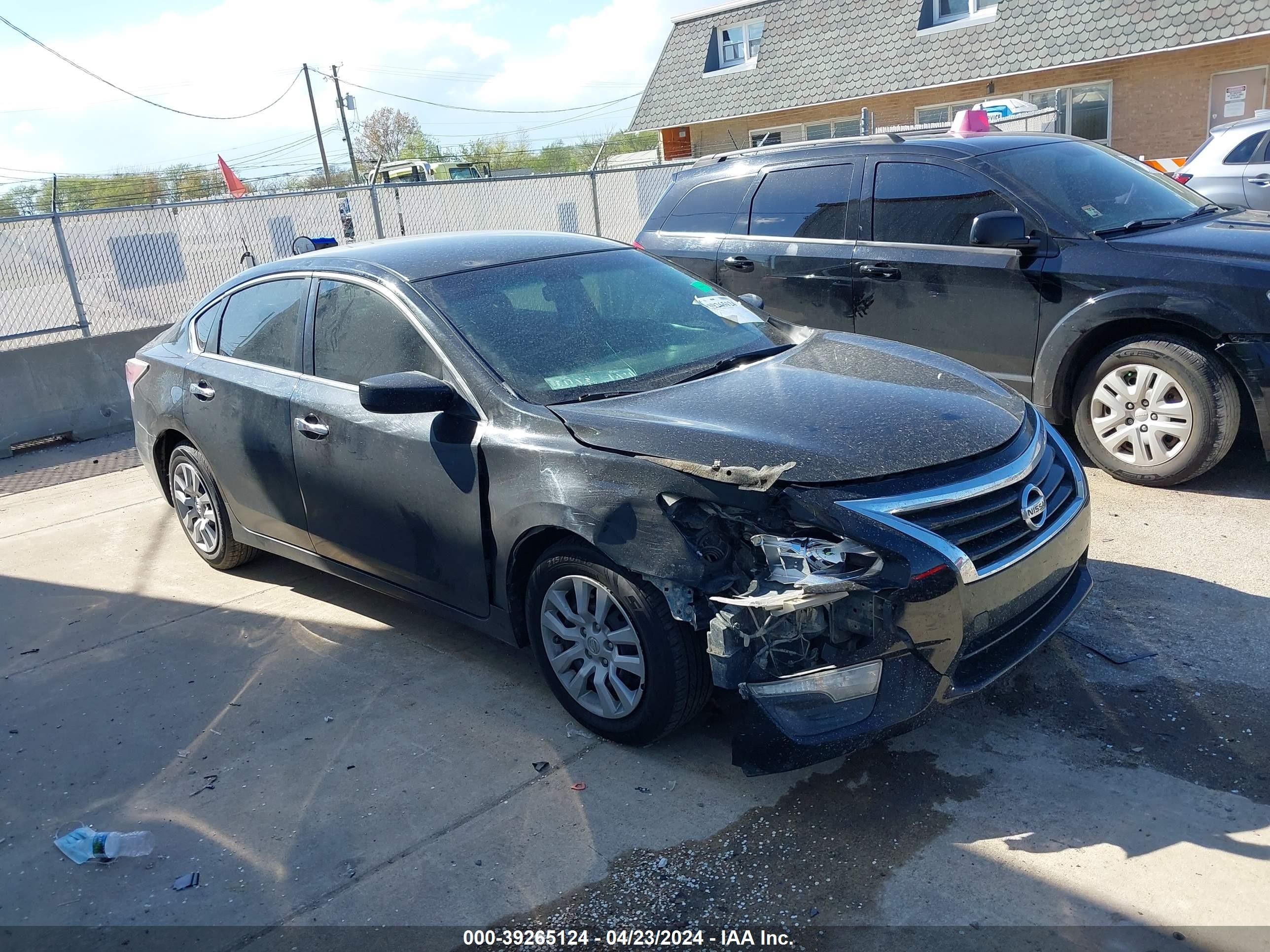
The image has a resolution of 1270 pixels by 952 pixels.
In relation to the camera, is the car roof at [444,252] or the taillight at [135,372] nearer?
the car roof at [444,252]

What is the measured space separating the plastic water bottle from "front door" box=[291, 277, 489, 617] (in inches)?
51.4

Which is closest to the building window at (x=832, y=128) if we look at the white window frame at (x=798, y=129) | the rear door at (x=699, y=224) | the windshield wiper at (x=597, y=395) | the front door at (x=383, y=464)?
the white window frame at (x=798, y=129)

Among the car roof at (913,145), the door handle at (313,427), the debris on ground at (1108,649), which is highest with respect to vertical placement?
the car roof at (913,145)

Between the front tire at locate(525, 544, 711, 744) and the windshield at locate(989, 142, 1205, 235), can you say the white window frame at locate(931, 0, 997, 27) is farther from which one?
the front tire at locate(525, 544, 711, 744)

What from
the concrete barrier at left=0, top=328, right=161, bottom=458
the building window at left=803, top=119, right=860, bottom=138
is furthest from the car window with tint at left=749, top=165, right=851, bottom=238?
the building window at left=803, top=119, right=860, bottom=138

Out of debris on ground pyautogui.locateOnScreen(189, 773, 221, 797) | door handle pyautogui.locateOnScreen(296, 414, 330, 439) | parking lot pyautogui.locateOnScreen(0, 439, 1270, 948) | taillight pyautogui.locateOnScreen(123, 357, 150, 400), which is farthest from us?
taillight pyautogui.locateOnScreen(123, 357, 150, 400)

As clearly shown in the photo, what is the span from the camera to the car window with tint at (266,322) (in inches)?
186

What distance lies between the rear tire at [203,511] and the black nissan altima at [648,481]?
310 millimetres

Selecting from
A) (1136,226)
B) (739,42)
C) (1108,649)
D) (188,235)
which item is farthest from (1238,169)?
(739,42)

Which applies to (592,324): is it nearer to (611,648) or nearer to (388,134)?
(611,648)

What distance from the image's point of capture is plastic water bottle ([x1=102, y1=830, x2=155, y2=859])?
331 centimetres

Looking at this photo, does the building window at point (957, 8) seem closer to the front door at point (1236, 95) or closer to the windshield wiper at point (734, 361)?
the front door at point (1236, 95)

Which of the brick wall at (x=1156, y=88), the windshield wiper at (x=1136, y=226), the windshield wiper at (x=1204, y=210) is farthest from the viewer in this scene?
the brick wall at (x=1156, y=88)

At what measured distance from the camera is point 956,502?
3.07m
